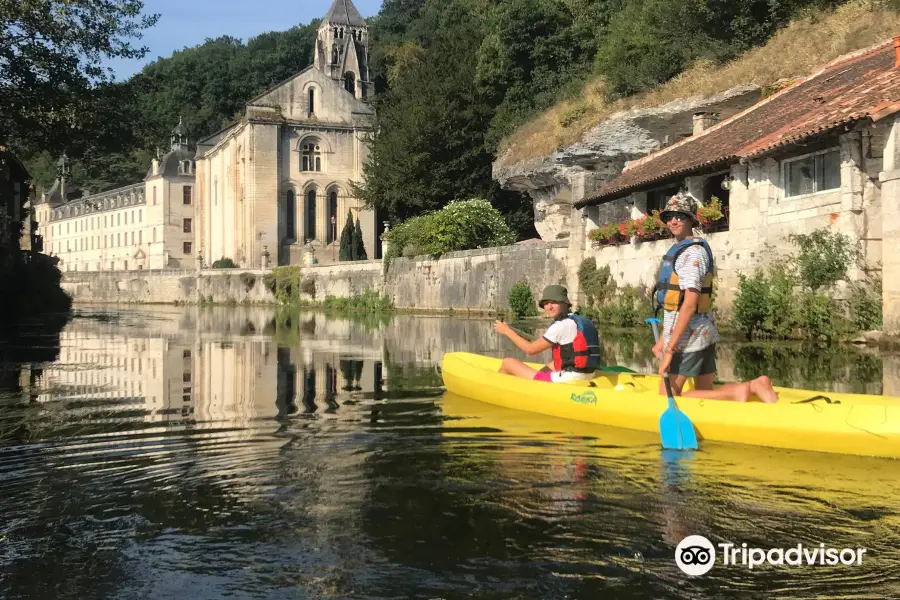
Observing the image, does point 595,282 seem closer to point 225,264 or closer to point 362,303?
point 362,303

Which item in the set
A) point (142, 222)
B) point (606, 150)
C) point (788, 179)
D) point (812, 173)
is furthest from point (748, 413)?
point (142, 222)

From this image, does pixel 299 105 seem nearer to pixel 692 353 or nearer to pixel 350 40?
pixel 350 40

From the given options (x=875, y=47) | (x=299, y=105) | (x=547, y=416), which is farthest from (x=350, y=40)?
(x=547, y=416)

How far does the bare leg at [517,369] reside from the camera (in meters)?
9.34

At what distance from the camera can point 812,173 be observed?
54.0 ft

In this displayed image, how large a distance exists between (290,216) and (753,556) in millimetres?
59963

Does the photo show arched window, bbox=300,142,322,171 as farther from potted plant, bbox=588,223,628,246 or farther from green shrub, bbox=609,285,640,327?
green shrub, bbox=609,285,640,327

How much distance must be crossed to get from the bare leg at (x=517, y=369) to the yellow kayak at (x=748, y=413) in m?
0.44

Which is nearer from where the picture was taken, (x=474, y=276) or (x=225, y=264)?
(x=474, y=276)

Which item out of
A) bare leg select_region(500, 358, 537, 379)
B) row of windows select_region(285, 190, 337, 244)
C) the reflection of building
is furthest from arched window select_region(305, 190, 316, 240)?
bare leg select_region(500, 358, 537, 379)

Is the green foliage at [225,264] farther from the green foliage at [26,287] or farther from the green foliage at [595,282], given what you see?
the green foliage at [595,282]

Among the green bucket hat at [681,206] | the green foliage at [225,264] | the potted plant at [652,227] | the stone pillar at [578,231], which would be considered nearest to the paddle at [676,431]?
the green bucket hat at [681,206]

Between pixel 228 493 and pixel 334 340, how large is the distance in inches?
580

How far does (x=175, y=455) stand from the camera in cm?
677
